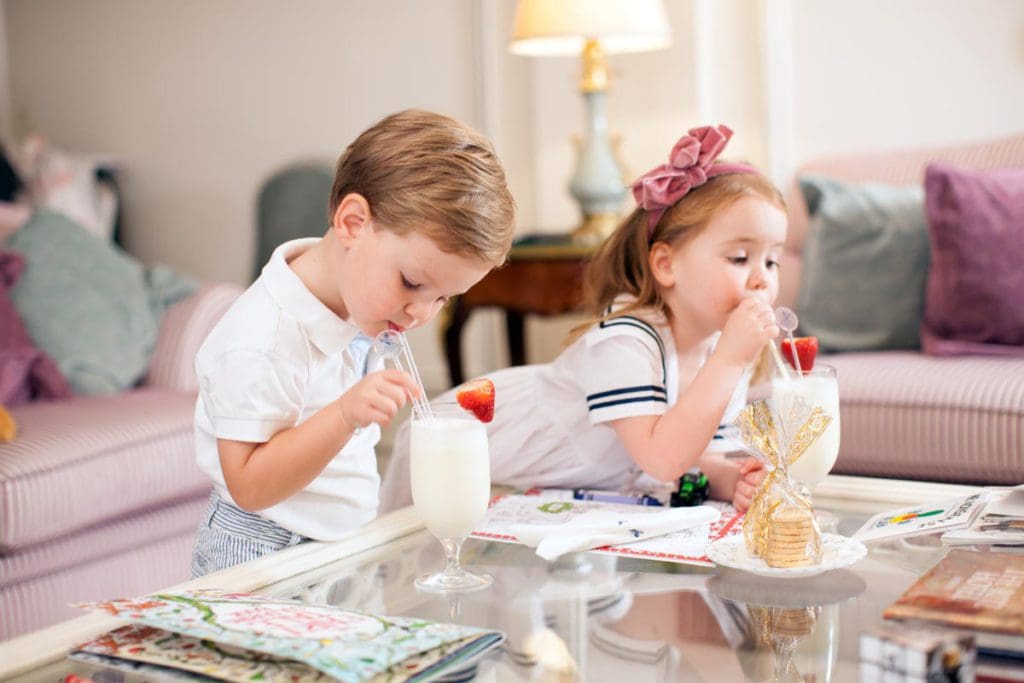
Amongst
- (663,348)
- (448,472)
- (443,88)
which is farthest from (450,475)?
(443,88)

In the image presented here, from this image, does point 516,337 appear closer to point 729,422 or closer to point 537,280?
point 537,280

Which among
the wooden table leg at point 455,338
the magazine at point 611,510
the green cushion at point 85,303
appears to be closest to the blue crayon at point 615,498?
the magazine at point 611,510

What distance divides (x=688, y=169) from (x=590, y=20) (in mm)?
1529

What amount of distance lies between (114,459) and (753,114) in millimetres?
2087

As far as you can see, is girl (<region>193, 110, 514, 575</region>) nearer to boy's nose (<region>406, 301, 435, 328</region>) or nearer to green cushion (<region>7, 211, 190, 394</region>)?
boy's nose (<region>406, 301, 435, 328</region>)

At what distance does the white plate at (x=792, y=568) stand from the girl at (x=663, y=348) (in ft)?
0.70

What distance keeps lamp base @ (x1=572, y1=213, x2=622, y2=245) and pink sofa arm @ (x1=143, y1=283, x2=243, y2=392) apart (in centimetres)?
98

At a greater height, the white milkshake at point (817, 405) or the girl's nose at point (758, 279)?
the girl's nose at point (758, 279)

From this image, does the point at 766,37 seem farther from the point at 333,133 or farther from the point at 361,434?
the point at 361,434

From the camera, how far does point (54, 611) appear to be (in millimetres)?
2107

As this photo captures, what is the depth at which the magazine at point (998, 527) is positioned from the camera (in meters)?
1.11

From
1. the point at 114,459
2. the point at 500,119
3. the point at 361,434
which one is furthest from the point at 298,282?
the point at 500,119

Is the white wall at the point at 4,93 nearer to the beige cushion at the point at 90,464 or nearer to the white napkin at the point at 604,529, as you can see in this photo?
the beige cushion at the point at 90,464

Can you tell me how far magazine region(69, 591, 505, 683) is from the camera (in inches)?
33.4
